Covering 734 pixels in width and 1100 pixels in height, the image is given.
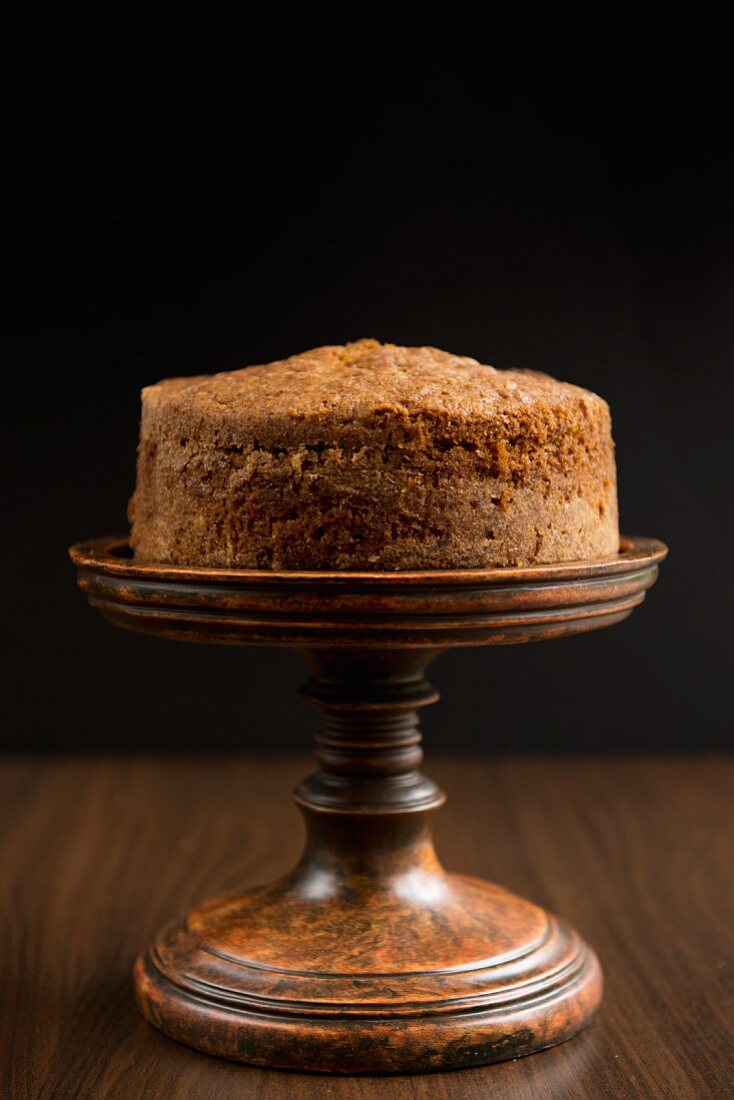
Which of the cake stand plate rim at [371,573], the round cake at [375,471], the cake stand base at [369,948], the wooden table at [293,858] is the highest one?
the round cake at [375,471]

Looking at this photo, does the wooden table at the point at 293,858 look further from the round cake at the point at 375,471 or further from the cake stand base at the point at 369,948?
the round cake at the point at 375,471

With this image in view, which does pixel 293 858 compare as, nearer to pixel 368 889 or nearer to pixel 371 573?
pixel 368 889

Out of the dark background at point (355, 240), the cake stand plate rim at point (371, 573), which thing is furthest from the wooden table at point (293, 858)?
the cake stand plate rim at point (371, 573)

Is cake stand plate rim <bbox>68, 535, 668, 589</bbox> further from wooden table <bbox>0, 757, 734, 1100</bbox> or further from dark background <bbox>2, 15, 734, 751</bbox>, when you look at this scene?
dark background <bbox>2, 15, 734, 751</bbox>

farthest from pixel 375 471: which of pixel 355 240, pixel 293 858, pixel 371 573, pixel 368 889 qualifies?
pixel 355 240

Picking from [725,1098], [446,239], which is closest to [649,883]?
[725,1098]

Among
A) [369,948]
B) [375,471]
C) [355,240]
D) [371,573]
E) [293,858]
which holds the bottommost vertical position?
[293,858]

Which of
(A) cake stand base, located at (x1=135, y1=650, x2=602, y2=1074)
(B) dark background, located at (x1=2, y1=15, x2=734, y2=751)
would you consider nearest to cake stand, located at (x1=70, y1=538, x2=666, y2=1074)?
(A) cake stand base, located at (x1=135, y1=650, x2=602, y2=1074)
